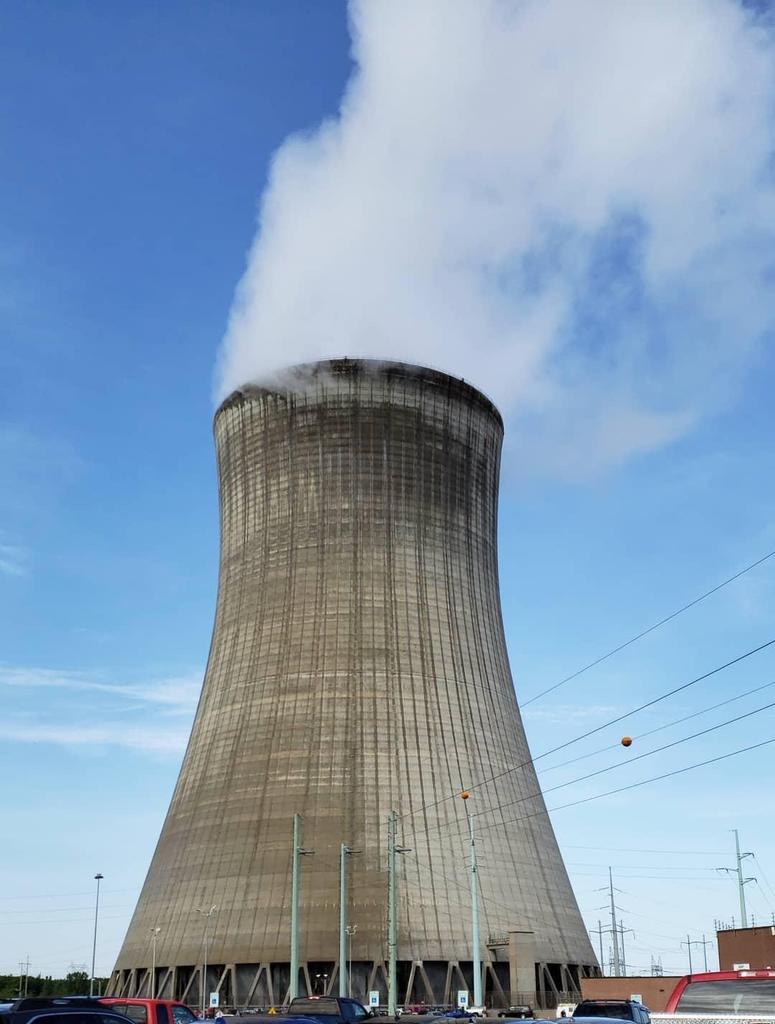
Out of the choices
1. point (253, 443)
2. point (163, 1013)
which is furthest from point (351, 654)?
point (163, 1013)

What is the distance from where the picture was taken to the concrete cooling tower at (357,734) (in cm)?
3008

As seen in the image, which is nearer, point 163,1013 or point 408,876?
point 163,1013

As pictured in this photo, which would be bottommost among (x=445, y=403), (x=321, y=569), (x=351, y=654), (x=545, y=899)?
(x=545, y=899)

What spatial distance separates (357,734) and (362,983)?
20.4ft

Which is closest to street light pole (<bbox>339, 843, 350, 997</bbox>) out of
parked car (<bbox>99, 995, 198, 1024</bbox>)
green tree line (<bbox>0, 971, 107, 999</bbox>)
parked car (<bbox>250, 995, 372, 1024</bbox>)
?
parked car (<bbox>250, 995, 372, 1024</bbox>)

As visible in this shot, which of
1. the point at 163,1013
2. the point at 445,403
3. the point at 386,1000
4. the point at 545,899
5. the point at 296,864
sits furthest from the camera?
the point at 445,403

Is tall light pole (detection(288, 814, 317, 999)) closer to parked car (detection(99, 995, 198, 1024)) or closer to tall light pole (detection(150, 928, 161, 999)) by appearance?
tall light pole (detection(150, 928, 161, 999))

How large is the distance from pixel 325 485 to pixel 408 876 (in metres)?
10.7

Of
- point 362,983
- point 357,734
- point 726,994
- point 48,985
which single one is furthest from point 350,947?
point 48,985

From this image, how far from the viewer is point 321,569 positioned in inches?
1275

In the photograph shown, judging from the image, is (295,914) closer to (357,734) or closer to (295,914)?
(295,914)

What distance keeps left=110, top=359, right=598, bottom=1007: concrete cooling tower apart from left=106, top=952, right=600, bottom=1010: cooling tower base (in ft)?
0.20

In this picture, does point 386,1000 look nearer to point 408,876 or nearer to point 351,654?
point 408,876

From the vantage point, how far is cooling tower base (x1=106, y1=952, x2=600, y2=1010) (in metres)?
29.5
